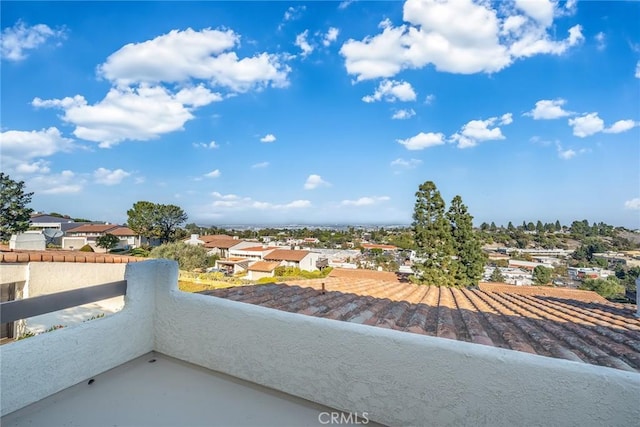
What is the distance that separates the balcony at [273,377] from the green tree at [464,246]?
1562cm

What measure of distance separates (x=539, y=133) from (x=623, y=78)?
28.8 feet

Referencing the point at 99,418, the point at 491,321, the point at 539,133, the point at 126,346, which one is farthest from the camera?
the point at 539,133

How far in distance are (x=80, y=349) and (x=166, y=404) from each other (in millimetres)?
858

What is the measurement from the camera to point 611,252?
28828 millimetres

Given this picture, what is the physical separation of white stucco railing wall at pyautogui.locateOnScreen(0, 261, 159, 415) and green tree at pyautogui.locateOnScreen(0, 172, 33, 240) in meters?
20.9

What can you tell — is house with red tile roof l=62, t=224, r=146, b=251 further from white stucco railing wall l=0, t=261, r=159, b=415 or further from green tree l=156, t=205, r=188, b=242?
white stucco railing wall l=0, t=261, r=159, b=415

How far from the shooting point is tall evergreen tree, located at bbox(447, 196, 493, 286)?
16000 millimetres

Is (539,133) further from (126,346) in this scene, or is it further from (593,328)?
(126,346)

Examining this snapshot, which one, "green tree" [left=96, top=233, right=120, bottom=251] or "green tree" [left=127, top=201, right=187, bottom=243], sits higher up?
"green tree" [left=127, top=201, right=187, bottom=243]

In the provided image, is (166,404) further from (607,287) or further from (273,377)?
(607,287)

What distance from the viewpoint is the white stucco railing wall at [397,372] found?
157 cm

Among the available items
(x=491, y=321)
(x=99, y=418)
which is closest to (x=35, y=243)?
(x=99, y=418)

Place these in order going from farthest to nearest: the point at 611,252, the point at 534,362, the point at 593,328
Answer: the point at 611,252
the point at 593,328
the point at 534,362

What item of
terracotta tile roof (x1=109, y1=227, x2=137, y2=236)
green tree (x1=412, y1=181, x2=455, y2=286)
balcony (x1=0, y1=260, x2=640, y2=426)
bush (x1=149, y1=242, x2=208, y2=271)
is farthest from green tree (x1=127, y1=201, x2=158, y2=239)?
balcony (x1=0, y1=260, x2=640, y2=426)
